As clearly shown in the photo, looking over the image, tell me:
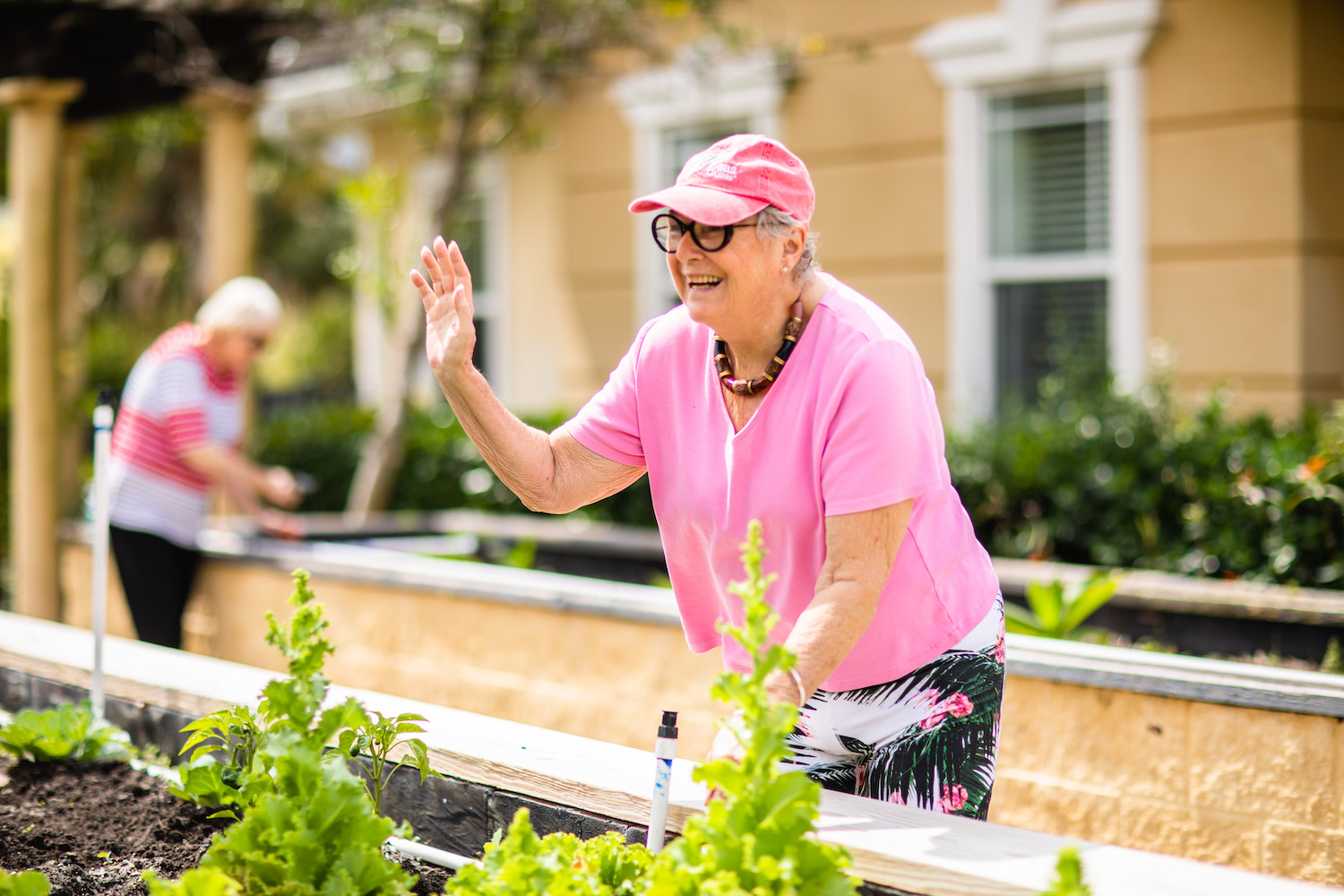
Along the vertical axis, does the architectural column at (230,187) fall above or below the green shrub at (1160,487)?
above

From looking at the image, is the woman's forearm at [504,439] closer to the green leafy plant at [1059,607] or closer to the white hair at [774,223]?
the white hair at [774,223]

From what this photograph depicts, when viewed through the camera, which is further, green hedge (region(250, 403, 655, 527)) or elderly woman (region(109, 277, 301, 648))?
green hedge (region(250, 403, 655, 527))

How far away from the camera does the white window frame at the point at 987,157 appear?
673cm

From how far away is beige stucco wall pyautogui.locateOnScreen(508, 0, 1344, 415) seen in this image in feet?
20.7

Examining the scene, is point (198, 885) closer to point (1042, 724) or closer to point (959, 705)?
point (959, 705)

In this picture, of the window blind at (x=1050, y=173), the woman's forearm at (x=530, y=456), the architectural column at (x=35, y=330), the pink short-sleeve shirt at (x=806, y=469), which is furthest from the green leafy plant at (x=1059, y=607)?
the architectural column at (x=35, y=330)

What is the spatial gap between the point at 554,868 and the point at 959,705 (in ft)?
2.85

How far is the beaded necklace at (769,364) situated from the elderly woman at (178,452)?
3409mm

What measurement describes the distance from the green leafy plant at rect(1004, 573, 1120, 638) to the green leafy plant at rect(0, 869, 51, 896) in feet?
10.3

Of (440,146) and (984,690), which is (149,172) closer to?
(440,146)

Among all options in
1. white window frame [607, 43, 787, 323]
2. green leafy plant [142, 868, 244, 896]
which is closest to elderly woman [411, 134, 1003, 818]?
green leafy plant [142, 868, 244, 896]

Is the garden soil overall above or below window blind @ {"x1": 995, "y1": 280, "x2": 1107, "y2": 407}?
below

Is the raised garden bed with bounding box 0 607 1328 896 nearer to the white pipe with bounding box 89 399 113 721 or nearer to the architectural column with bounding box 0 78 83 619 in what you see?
the white pipe with bounding box 89 399 113 721

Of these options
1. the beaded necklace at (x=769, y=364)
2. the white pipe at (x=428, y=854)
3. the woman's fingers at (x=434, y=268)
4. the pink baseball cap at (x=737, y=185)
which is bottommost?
the white pipe at (x=428, y=854)
